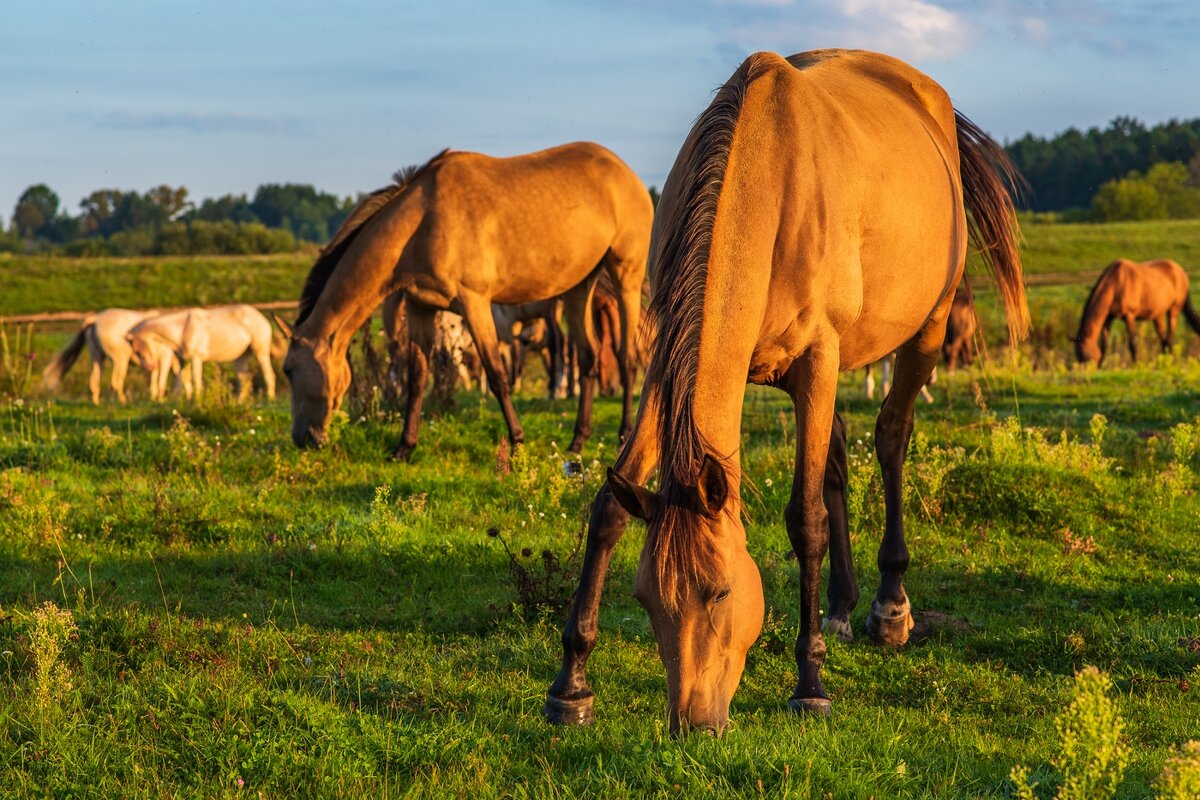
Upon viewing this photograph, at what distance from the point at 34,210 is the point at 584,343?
14348 centimetres

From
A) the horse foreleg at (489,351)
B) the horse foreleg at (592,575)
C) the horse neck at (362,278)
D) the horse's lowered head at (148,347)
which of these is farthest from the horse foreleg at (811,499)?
the horse's lowered head at (148,347)

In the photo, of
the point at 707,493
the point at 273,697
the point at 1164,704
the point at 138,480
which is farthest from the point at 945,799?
the point at 138,480

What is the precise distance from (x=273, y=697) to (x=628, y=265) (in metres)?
7.26

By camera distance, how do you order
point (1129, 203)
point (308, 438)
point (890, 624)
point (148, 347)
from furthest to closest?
1. point (1129, 203)
2. point (148, 347)
3. point (308, 438)
4. point (890, 624)

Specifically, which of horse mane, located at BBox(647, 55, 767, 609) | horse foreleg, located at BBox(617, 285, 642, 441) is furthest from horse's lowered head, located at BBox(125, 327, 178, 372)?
horse mane, located at BBox(647, 55, 767, 609)

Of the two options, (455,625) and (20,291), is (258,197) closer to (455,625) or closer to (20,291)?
(20,291)

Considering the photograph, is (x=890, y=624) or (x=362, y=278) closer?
(x=890, y=624)

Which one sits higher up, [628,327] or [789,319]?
[789,319]

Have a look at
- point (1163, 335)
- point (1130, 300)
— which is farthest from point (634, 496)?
point (1163, 335)

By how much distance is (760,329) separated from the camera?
4250 millimetres

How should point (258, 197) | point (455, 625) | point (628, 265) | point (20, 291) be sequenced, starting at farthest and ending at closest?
point (258, 197), point (20, 291), point (628, 265), point (455, 625)

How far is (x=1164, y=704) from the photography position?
4750 millimetres

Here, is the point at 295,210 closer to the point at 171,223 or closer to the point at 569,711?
the point at 171,223

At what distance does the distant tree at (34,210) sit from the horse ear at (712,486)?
138573mm
